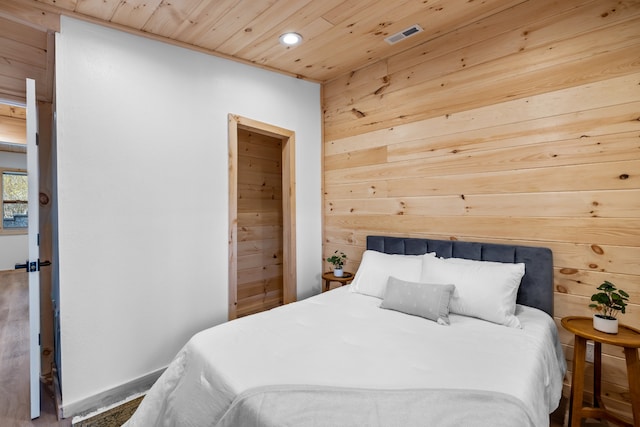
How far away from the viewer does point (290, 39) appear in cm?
252

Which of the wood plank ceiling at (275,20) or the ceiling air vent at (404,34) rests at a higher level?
the ceiling air vent at (404,34)

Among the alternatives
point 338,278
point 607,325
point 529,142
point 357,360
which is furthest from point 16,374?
point 529,142

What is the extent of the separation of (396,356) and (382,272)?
3.37 feet

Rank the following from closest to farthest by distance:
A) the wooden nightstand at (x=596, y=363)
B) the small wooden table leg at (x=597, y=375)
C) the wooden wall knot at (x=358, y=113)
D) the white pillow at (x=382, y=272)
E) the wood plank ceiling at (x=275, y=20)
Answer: the wooden nightstand at (x=596, y=363) < the small wooden table leg at (x=597, y=375) < the wood plank ceiling at (x=275, y=20) < the white pillow at (x=382, y=272) < the wooden wall knot at (x=358, y=113)

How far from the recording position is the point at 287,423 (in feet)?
3.34

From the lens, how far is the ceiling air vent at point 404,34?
2.43 m

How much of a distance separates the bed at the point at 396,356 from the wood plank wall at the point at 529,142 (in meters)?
0.22

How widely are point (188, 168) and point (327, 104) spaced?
5.77 ft

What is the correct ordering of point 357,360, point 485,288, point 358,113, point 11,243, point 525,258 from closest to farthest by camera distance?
point 357,360 < point 485,288 < point 525,258 < point 358,113 < point 11,243

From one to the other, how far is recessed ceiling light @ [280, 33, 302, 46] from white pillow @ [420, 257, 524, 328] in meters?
2.11

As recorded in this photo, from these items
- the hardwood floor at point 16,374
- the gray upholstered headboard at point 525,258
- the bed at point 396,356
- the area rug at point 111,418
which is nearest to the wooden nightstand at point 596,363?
the bed at point 396,356

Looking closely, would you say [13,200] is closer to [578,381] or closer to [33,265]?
[33,265]

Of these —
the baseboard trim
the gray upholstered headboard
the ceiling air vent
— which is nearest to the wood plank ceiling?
the ceiling air vent

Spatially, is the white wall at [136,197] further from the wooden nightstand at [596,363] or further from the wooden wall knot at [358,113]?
the wooden nightstand at [596,363]
